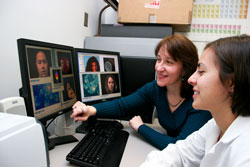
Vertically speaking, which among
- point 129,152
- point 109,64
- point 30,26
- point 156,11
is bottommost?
point 129,152

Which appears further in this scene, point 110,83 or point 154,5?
point 154,5

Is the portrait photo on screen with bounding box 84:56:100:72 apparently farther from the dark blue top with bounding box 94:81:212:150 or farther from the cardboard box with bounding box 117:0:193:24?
the cardboard box with bounding box 117:0:193:24

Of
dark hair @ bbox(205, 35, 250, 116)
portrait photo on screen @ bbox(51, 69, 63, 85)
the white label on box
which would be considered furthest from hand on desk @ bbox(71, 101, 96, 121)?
the white label on box

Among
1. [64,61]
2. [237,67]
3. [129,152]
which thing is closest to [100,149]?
[129,152]

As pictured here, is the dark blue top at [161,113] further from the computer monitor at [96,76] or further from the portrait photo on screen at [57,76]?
the portrait photo on screen at [57,76]

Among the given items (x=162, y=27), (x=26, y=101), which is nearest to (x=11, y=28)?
(x=26, y=101)

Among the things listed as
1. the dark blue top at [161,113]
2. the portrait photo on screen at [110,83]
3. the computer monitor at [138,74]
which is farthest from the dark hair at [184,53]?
the portrait photo on screen at [110,83]

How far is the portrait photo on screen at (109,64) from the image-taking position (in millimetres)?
1290

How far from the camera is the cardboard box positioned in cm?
173

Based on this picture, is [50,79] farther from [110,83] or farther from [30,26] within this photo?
[110,83]

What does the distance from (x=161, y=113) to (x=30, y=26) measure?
3.01 ft

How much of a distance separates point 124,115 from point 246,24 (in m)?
1.96

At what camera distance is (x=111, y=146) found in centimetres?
88

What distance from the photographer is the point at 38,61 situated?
796 millimetres
